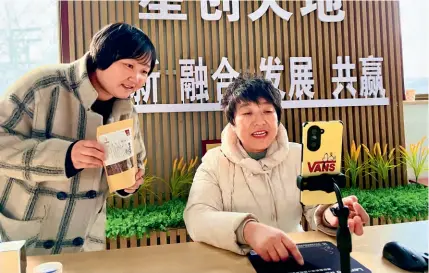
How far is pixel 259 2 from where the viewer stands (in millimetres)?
3711

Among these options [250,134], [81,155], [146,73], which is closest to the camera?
[81,155]

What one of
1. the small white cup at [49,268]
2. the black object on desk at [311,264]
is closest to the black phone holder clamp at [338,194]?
the black object on desk at [311,264]

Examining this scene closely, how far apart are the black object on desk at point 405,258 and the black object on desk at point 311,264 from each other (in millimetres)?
100

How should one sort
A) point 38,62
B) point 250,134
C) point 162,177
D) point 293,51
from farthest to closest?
point 293,51, point 162,177, point 38,62, point 250,134

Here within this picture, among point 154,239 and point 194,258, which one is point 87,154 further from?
point 154,239

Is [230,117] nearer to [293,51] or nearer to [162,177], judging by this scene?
[162,177]

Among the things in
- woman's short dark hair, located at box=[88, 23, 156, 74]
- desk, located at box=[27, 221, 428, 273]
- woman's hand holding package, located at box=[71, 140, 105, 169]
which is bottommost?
desk, located at box=[27, 221, 428, 273]

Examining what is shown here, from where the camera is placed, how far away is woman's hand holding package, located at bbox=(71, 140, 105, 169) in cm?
120

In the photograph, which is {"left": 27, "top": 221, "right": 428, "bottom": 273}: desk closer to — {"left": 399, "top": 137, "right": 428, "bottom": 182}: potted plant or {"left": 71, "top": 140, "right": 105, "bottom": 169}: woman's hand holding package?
{"left": 71, "top": 140, "right": 105, "bottom": 169}: woman's hand holding package

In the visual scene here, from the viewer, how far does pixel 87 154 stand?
1.20 meters

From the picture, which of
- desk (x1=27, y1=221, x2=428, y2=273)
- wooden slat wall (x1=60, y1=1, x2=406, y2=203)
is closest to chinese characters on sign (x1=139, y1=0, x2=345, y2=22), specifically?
wooden slat wall (x1=60, y1=1, x2=406, y2=203)

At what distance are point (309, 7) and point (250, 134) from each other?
273 centimetres

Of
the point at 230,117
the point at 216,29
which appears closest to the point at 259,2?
the point at 216,29

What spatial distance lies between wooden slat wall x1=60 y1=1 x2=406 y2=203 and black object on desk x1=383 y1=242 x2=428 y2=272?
2.61 m
